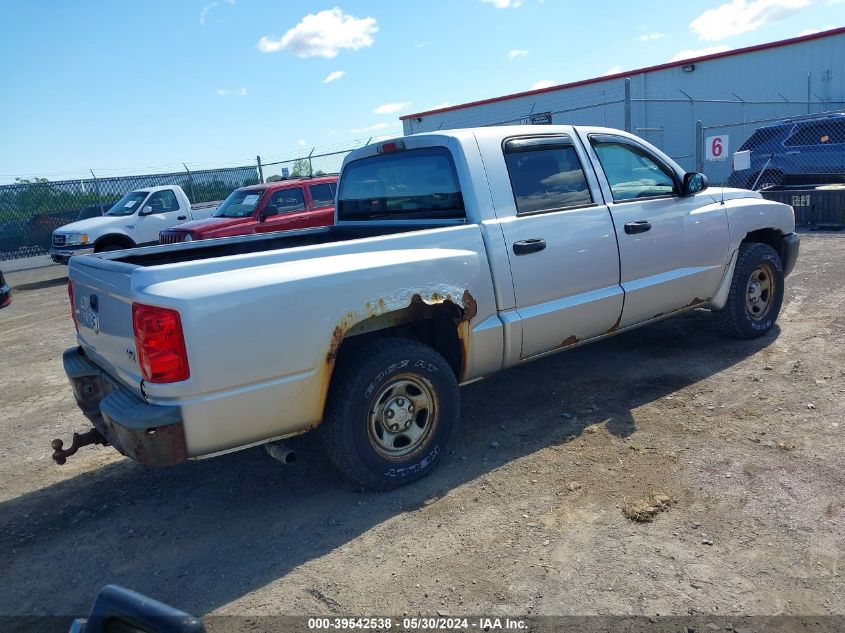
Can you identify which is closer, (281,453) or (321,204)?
(281,453)

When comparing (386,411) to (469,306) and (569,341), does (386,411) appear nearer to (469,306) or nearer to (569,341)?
(469,306)

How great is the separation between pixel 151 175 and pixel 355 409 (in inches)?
767

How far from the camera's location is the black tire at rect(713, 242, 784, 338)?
570cm

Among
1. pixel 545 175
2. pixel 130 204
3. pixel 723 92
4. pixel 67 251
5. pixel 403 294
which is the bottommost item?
pixel 67 251

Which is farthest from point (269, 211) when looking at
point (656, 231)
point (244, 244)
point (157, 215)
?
point (656, 231)

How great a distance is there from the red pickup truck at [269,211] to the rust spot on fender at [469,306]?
788 cm

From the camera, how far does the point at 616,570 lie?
2.97 m

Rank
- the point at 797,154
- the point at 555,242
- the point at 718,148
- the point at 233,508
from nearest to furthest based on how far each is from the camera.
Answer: the point at 233,508 < the point at 555,242 < the point at 718,148 < the point at 797,154

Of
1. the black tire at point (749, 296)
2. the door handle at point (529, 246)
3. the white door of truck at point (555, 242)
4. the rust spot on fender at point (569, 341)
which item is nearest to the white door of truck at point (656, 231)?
the white door of truck at point (555, 242)

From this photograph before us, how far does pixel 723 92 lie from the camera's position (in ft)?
75.4

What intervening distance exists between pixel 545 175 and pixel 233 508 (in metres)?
2.89

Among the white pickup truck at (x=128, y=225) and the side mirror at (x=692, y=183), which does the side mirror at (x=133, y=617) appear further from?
the white pickup truck at (x=128, y=225)

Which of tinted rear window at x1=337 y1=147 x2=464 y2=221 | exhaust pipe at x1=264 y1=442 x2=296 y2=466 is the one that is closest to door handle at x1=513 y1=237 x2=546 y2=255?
tinted rear window at x1=337 y1=147 x2=464 y2=221

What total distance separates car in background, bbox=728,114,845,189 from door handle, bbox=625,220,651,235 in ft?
32.0
